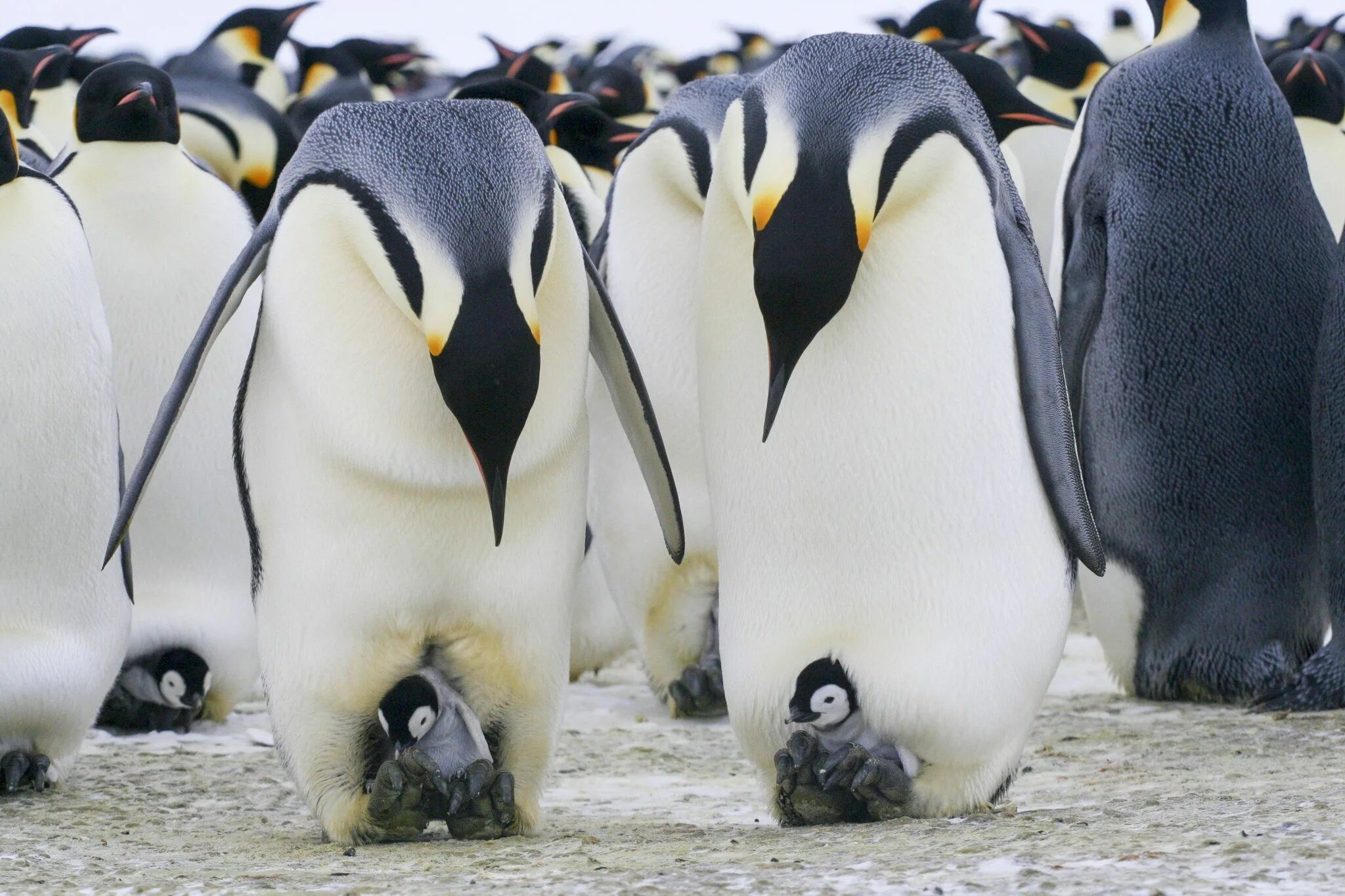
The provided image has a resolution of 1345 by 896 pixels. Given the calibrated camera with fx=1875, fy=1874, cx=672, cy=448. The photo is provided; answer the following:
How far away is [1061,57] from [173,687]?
556cm

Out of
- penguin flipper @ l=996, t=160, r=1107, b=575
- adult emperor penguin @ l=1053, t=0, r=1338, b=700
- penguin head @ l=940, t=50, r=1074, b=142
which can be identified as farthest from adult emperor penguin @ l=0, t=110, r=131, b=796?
penguin head @ l=940, t=50, r=1074, b=142

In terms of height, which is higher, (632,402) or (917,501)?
(632,402)

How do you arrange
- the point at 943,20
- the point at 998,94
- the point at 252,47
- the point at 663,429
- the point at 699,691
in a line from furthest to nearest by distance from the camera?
the point at 252,47 → the point at 943,20 → the point at 998,94 → the point at 699,691 → the point at 663,429

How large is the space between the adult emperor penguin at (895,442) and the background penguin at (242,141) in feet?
17.7

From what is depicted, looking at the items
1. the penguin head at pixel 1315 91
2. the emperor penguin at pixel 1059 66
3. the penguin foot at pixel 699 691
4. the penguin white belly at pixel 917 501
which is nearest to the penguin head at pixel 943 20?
the emperor penguin at pixel 1059 66

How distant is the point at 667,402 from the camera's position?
4.47 metres

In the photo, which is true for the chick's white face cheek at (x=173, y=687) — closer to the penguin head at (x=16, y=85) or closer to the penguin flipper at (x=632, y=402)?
→ the penguin flipper at (x=632, y=402)

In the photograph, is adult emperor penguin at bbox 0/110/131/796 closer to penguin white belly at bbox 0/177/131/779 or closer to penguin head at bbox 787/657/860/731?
penguin white belly at bbox 0/177/131/779

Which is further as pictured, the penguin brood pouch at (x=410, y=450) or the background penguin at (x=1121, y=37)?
the background penguin at (x=1121, y=37)

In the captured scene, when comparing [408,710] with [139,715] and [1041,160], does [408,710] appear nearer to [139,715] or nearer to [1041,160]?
[139,715]

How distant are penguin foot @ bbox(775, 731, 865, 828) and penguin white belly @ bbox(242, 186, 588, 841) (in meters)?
0.40

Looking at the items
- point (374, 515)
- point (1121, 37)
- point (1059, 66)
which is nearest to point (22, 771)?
point (374, 515)

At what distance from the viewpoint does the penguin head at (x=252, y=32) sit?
11.4m

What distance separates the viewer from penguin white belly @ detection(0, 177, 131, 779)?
11.7 feet
